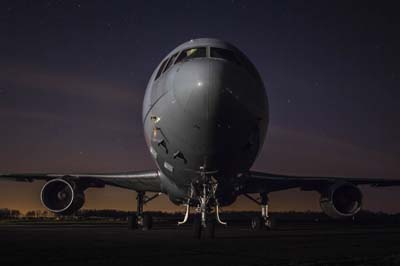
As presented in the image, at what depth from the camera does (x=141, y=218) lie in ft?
68.7

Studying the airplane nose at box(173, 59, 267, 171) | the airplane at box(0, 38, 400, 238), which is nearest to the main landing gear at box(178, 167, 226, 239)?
the airplane at box(0, 38, 400, 238)

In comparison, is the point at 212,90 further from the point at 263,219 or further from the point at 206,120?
the point at 263,219

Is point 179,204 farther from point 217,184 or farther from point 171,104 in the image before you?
point 171,104

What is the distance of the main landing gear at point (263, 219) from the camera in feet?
66.4

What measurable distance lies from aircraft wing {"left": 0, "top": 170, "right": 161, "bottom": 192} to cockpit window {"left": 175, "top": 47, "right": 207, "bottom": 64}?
685 cm

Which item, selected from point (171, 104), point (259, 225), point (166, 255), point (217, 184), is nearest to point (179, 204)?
point (259, 225)

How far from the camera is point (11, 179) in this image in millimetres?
23156

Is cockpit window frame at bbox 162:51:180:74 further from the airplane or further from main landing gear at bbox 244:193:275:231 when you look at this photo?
main landing gear at bbox 244:193:275:231

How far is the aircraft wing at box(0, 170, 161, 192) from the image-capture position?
19.7 m

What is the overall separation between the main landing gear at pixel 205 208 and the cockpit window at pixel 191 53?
10.9 ft

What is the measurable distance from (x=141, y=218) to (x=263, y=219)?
18.6 feet

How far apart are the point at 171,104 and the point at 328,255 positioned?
6248mm

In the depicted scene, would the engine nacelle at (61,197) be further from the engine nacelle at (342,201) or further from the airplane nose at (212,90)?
the engine nacelle at (342,201)

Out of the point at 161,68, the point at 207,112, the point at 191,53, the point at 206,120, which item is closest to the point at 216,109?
the point at 207,112
